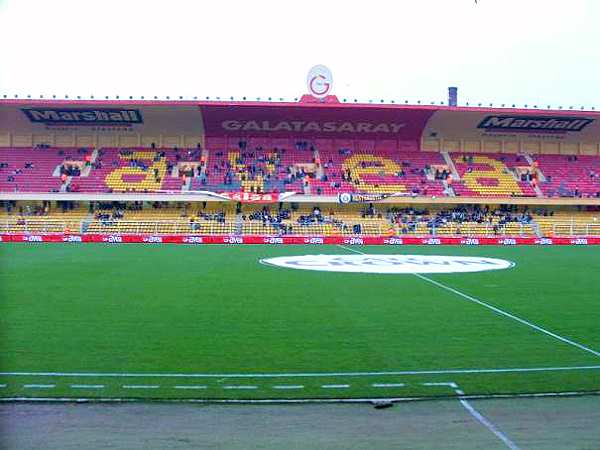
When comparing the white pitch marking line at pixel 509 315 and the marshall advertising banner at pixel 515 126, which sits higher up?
the marshall advertising banner at pixel 515 126

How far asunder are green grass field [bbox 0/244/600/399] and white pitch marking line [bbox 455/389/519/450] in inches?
15.4

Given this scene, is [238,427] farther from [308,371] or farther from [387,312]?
[387,312]

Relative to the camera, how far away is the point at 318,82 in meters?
49.1

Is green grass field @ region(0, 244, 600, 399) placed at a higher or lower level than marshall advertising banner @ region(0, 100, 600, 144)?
lower

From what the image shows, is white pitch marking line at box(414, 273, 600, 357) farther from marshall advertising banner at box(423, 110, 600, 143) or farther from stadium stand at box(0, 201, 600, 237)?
marshall advertising banner at box(423, 110, 600, 143)

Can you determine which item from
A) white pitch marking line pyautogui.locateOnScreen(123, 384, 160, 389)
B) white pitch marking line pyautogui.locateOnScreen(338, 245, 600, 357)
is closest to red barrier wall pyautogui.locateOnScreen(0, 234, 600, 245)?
white pitch marking line pyautogui.locateOnScreen(338, 245, 600, 357)

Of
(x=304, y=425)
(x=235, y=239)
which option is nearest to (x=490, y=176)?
(x=235, y=239)

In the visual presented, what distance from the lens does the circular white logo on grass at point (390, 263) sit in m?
23.5

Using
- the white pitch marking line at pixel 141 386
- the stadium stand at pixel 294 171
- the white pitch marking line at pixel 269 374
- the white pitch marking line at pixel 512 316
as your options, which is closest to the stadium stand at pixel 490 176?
the stadium stand at pixel 294 171

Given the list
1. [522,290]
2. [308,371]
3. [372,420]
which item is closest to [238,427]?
[372,420]

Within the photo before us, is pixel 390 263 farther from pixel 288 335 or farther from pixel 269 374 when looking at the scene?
pixel 269 374

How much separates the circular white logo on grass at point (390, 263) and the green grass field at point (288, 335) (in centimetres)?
215

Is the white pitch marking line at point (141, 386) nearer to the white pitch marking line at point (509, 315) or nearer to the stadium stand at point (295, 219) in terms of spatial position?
the white pitch marking line at point (509, 315)

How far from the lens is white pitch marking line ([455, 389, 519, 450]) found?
21.2 ft
